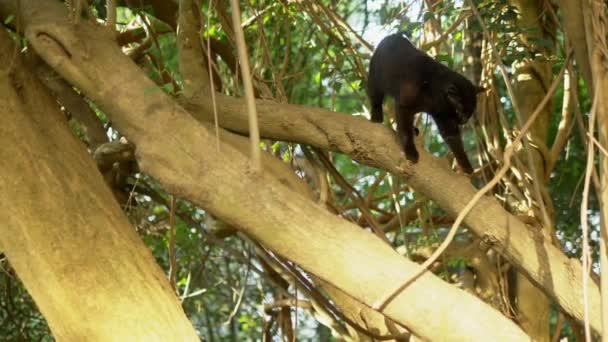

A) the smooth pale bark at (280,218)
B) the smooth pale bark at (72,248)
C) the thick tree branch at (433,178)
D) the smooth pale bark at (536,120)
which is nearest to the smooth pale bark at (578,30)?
the thick tree branch at (433,178)

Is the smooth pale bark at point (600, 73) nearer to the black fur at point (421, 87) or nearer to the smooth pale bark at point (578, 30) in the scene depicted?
the smooth pale bark at point (578, 30)

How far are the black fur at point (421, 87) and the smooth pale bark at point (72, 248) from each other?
4.38ft

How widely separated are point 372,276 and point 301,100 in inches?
147

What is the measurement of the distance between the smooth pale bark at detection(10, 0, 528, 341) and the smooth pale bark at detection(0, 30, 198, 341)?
0.29 meters

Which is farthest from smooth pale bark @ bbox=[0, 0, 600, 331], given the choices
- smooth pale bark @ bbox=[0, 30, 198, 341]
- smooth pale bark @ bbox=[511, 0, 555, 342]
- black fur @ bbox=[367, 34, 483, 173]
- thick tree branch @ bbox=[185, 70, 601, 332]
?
smooth pale bark @ bbox=[511, 0, 555, 342]

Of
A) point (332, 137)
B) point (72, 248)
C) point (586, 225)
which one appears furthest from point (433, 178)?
point (72, 248)

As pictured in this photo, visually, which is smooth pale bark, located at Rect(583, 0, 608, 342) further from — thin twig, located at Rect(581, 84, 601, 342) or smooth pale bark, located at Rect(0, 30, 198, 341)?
smooth pale bark, located at Rect(0, 30, 198, 341)

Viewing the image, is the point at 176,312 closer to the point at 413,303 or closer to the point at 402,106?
the point at 413,303

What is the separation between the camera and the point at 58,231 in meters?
2.50

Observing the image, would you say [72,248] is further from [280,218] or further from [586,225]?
[586,225]

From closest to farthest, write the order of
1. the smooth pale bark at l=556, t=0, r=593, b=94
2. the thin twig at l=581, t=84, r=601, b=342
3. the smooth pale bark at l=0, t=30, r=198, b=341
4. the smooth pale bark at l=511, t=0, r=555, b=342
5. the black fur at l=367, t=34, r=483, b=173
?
1. the thin twig at l=581, t=84, r=601, b=342
2. the smooth pale bark at l=556, t=0, r=593, b=94
3. the smooth pale bark at l=0, t=30, r=198, b=341
4. the black fur at l=367, t=34, r=483, b=173
5. the smooth pale bark at l=511, t=0, r=555, b=342

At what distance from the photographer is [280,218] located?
2150 millimetres

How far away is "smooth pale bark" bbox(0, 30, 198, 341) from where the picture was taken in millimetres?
2387

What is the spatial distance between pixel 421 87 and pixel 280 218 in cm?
160
